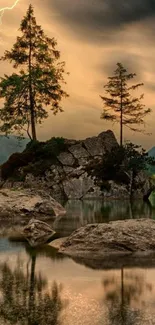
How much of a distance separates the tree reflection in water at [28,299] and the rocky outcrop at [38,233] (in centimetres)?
495

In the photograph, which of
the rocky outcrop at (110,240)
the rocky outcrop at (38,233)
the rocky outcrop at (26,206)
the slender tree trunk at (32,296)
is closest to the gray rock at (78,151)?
the rocky outcrop at (26,206)

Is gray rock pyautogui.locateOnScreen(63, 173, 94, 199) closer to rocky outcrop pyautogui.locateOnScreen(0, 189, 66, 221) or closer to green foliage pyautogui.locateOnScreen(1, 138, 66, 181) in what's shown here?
green foliage pyautogui.locateOnScreen(1, 138, 66, 181)

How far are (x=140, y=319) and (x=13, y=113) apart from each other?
188 feet

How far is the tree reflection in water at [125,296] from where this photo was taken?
20.8 ft

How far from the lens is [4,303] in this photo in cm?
700

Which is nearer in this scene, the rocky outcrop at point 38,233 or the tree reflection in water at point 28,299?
the tree reflection in water at point 28,299

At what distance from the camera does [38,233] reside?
611 inches

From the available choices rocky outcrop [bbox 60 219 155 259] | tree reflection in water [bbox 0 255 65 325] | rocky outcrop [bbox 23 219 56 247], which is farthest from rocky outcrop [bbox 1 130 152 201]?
tree reflection in water [bbox 0 255 65 325]

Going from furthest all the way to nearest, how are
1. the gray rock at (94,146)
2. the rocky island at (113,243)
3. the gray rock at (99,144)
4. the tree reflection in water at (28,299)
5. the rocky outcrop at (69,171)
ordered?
the gray rock at (99,144), the gray rock at (94,146), the rocky outcrop at (69,171), the rocky island at (113,243), the tree reflection in water at (28,299)

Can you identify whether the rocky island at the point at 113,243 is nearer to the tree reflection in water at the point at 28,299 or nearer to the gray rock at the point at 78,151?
the tree reflection in water at the point at 28,299

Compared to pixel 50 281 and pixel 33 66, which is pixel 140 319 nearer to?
pixel 50 281

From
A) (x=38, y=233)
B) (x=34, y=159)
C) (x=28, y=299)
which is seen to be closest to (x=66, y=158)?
(x=34, y=159)

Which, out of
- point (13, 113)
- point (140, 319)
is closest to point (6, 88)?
point (13, 113)

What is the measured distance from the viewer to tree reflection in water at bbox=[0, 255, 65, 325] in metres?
6.28
